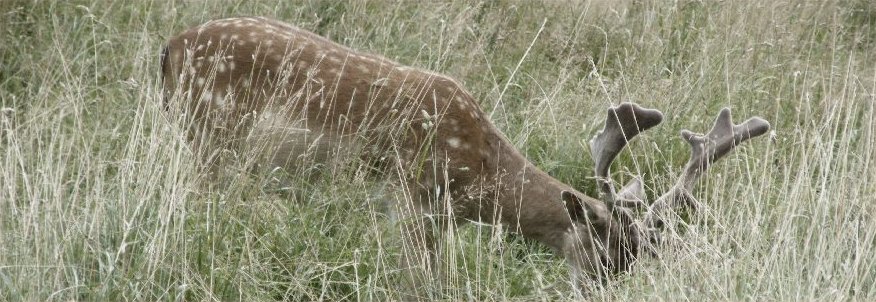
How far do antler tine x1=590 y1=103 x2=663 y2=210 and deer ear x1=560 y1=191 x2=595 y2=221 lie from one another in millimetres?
123

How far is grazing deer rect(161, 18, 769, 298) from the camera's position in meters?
5.80

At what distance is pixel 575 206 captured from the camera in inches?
223

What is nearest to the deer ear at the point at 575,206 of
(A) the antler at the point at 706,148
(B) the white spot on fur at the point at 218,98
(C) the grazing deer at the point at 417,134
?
(C) the grazing deer at the point at 417,134

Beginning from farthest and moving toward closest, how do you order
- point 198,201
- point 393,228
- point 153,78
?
point 153,78 < point 393,228 < point 198,201

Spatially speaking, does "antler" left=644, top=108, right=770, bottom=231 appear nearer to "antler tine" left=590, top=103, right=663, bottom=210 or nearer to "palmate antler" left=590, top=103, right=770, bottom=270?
"palmate antler" left=590, top=103, right=770, bottom=270

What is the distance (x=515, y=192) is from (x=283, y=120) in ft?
3.23

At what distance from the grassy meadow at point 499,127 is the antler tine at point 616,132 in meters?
0.22

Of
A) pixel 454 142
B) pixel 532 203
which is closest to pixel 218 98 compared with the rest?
pixel 454 142

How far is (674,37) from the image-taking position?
842 cm

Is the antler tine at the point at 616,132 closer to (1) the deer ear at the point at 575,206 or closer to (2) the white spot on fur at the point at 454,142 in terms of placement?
(1) the deer ear at the point at 575,206

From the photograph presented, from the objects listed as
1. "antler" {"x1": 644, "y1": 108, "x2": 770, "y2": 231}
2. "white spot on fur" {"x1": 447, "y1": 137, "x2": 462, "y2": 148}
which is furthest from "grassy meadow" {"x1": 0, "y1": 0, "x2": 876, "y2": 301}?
"white spot on fur" {"x1": 447, "y1": 137, "x2": 462, "y2": 148}

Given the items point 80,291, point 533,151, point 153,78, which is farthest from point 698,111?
point 80,291

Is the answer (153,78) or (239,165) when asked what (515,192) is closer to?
(239,165)

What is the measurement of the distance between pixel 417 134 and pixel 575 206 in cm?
77
